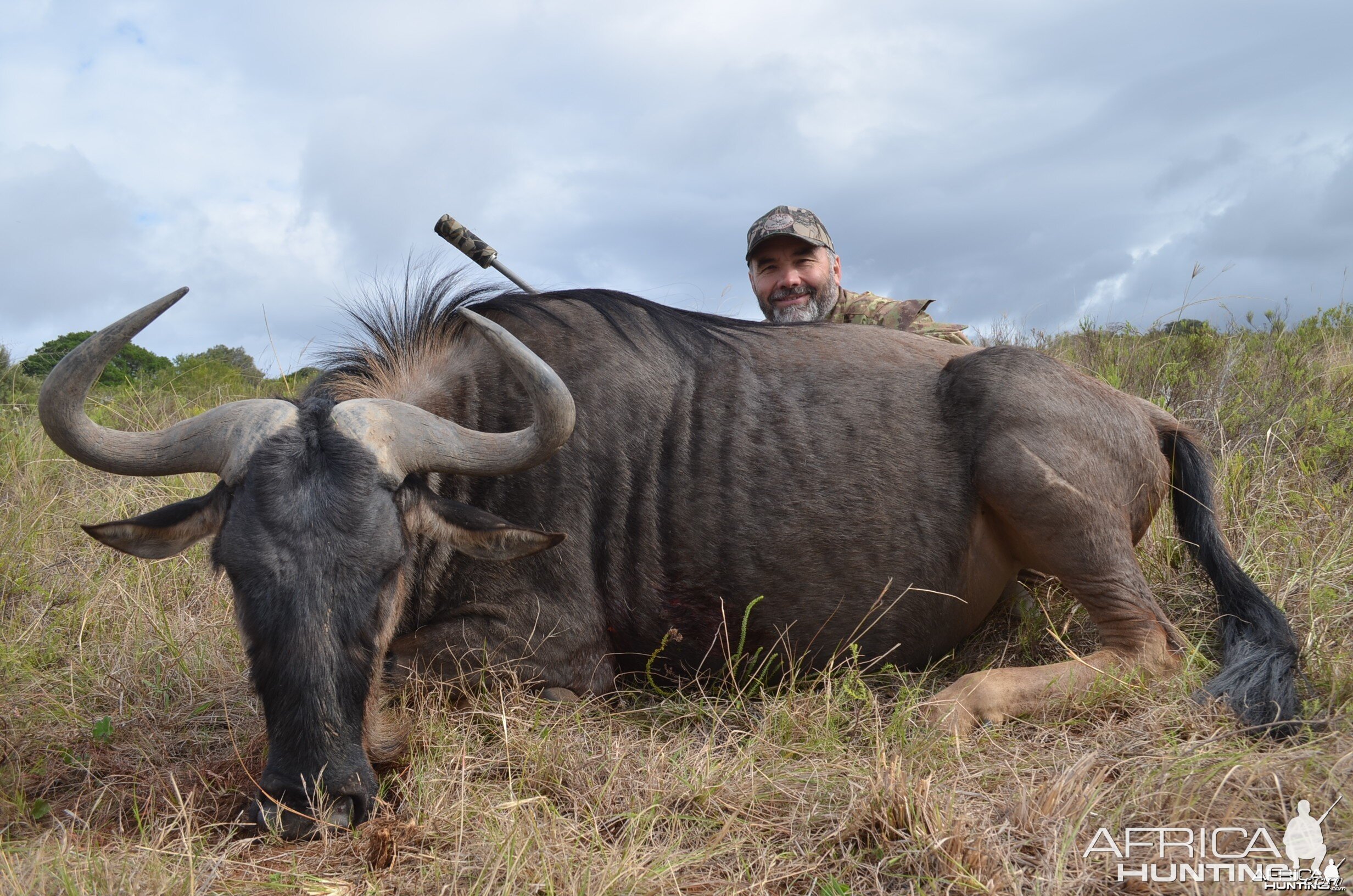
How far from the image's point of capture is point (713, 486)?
13.4ft

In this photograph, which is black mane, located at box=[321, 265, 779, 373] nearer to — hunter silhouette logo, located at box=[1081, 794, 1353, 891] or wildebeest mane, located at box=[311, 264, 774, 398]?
wildebeest mane, located at box=[311, 264, 774, 398]

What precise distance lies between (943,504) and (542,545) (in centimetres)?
186

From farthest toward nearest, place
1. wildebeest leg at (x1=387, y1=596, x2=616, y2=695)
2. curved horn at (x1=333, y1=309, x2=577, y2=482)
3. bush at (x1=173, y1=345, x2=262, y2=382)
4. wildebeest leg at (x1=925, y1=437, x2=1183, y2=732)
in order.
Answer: bush at (x1=173, y1=345, x2=262, y2=382), wildebeest leg at (x1=925, y1=437, x2=1183, y2=732), wildebeest leg at (x1=387, y1=596, x2=616, y2=695), curved horn at (x1=333, y1=309, x2=577, y2=482)

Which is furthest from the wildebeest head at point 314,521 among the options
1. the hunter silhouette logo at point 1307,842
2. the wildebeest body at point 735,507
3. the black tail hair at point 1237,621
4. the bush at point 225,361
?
the bush at point 225,361

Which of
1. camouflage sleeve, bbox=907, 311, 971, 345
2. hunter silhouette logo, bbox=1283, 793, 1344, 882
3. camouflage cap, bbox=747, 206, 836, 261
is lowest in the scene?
hunter silhouette logo, bbox=1283, 793, 1344, 882

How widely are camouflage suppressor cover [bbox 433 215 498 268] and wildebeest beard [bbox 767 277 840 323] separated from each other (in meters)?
2.30

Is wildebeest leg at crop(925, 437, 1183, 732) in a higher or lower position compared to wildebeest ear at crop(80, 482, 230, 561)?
lower

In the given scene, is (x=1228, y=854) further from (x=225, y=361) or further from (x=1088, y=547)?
(x=225, y=361)

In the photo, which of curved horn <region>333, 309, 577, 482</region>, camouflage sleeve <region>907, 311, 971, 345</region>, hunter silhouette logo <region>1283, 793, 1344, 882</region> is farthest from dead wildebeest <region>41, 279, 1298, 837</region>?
camouflage sleeve <region>907, 311, 971, 345</region>

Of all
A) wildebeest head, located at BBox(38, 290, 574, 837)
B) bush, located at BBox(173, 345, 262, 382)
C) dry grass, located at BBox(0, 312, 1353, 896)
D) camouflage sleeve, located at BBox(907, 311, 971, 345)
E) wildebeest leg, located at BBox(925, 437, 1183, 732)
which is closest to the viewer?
dry grass, located at BBox(0, 312, 1353, 896)

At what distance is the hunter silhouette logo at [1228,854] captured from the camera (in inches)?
88.8

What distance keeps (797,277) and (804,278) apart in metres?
0.07

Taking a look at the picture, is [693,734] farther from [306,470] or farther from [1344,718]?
[1344,718]

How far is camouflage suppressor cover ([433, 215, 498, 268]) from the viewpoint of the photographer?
670 cm
